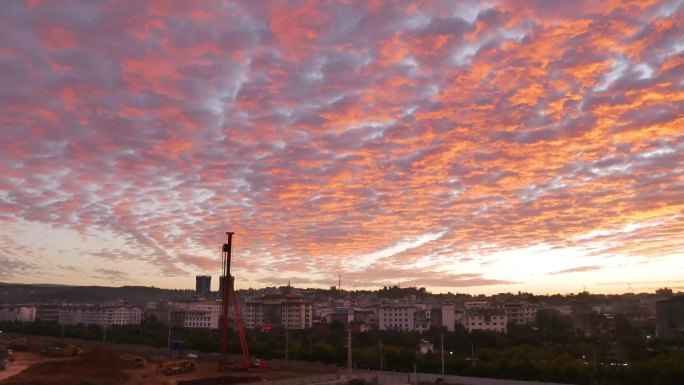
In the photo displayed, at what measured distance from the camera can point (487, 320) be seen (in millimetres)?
130625

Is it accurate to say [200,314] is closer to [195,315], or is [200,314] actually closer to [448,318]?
[195,315]

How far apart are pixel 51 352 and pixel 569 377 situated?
72.0 m

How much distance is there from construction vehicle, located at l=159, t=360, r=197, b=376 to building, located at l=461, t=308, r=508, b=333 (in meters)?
78.9

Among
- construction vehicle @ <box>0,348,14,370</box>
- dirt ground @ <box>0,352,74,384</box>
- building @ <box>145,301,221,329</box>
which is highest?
building @ <box>145,301,221,329</box>

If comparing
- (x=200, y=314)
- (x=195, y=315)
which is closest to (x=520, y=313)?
(x=200, y=314)

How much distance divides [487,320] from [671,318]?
42960 millimetres

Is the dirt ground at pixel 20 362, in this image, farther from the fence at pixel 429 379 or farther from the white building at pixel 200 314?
the white building at pixel 200 314

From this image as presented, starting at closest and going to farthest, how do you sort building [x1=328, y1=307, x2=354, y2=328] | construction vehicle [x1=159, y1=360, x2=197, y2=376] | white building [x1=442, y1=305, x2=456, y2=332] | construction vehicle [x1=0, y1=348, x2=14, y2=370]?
1. construction vehicle [x1=159, y1=360, x2=197, y2=376]
2. construction vehicle [x1=0, y1=348, x2=14, y2=370]
3. white building [x1=442, y1=305, x2=456, y2=332]
4. building [x1=328, y1=307, x2=354, y2=328]

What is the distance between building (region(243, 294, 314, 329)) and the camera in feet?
500

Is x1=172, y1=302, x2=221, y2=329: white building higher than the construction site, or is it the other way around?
x1=172, y1=302, x2=221, y2=329: white building

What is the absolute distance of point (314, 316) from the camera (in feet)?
562

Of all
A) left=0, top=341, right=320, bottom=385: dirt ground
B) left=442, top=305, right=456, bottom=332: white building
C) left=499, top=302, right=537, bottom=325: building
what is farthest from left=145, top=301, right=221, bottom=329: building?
left=0, top=341, right=320, bottom=385: dirt ground

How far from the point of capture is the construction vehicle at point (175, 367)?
207 ft

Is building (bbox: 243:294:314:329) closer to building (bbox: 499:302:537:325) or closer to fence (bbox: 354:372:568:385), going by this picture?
building (bbox: 499:302:537:325)
